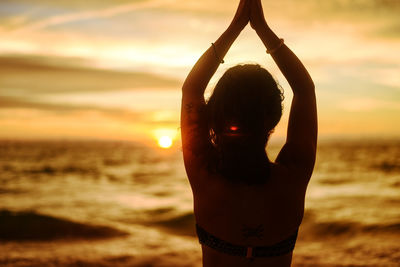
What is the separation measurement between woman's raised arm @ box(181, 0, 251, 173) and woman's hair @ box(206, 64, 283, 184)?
4.6 inches

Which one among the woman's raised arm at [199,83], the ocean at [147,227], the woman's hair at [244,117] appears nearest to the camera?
the woman's hair at [244,117]

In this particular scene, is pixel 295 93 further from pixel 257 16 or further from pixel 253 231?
pixel 253 231

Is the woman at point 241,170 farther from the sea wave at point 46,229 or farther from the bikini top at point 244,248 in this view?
the sea wave at point 46,229

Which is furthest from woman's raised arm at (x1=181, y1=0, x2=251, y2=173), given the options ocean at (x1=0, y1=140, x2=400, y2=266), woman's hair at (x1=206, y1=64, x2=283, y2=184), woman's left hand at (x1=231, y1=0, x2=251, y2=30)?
ocean at (x1=0, y1=140, x2=400, y2=266)

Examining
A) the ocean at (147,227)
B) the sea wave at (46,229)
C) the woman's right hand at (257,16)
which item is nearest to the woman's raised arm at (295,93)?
the woman's right hand at (257,16)

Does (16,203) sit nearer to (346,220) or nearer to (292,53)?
(346,220)

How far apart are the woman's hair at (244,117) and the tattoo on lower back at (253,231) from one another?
19 centimetres

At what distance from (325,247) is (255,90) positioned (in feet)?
27.9

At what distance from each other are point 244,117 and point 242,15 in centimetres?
57

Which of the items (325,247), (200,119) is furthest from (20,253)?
(200,119)

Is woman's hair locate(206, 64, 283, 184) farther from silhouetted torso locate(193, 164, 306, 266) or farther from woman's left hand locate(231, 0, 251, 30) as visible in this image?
woman's left hand locate(231, 0, 251, 30)

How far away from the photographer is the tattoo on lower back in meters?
1.66

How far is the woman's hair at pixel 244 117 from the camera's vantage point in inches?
64.1

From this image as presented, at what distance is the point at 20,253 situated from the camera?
8469 mm
